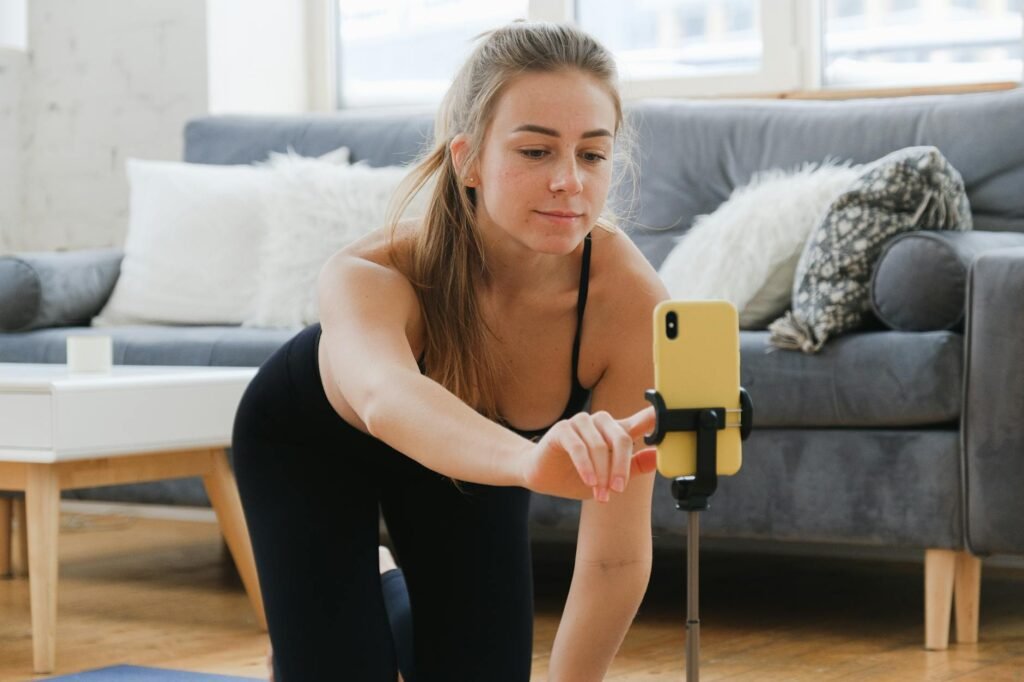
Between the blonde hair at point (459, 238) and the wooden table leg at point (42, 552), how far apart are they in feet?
3.31

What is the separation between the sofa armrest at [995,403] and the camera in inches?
86.5

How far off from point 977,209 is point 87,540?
7.25 ft

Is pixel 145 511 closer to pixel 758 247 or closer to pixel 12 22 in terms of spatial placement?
pixel 12 22

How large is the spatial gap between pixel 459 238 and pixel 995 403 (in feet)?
3.71

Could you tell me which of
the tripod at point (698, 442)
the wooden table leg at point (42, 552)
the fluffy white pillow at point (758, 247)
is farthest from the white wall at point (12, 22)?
the tripod at point (698, 442)

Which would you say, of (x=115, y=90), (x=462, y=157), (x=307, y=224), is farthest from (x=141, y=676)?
(x=115, y=90)

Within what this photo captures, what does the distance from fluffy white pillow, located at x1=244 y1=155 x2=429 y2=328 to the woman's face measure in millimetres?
1961

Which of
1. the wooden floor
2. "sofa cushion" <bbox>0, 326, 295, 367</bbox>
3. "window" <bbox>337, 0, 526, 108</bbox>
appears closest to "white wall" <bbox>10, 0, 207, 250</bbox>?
"window" <bbox>337, 0, 526, 108</bbox>

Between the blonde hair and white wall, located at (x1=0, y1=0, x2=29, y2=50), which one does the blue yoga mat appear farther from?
white wall, located at (x1=0, y1=0, x2=29, y2=50)

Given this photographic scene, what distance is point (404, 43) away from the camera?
428cm

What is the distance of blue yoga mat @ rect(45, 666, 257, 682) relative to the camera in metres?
2.12

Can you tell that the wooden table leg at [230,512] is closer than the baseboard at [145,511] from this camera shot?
Yes

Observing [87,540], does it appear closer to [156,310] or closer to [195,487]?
[156,310]

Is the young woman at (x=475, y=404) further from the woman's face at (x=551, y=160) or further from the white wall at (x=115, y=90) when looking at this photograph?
the white wall at (x=115, y=90)
